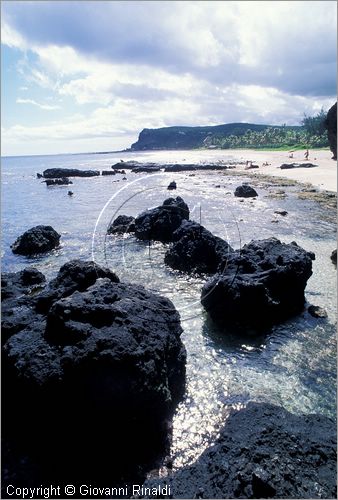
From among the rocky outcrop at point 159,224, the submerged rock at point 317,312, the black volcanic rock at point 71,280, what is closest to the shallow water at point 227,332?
the submerged rock at point 317,312

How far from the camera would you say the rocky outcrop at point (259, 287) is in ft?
42.3

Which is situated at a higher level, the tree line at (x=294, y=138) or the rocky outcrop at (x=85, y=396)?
the tree line at (x=294, y=138)

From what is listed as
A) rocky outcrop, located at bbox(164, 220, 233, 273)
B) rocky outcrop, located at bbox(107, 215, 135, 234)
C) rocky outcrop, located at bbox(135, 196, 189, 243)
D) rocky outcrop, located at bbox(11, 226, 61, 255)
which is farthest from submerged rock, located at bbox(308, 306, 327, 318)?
rocky outcrop, located at bbox(11, 226, 61, 255)

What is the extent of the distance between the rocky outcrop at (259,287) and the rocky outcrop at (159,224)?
35.1ft

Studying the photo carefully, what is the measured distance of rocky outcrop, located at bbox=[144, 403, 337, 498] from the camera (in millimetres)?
6016

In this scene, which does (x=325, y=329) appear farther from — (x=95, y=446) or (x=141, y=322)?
(x=95, y=446)

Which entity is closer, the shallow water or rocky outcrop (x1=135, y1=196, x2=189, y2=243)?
the shallow water

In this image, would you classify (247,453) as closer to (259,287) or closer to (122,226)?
(259,287)

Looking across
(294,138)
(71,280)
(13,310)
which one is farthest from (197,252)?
(294,138)

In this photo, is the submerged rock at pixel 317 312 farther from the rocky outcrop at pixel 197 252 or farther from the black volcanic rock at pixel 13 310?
the black volcanic rock at pixel 13 310

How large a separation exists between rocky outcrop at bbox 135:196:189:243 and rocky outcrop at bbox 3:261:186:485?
1686 cm

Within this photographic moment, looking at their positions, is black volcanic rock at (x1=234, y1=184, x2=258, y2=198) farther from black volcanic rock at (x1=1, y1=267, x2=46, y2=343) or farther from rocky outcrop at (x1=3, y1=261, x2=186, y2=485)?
rocky outcrop at (x1=3, y1=261, x2=186, y2=485)

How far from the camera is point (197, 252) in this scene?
61.8 feet

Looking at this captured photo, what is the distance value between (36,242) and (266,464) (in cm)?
2090
